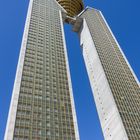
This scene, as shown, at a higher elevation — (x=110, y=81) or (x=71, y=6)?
(x=71, y=6)

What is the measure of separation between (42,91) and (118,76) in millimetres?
47549

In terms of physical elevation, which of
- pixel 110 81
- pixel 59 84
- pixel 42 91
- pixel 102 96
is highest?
pixel 110 81

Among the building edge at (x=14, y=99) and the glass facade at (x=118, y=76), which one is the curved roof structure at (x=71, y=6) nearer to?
the glass facade at (x=118, y=76)

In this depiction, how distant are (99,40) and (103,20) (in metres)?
34.5

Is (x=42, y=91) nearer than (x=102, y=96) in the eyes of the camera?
Yes

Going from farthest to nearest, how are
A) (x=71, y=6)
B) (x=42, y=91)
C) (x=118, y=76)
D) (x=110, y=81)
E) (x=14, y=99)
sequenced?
(x=71, y=6) < (x=118, y=76) < (x=110, y=81) < (x=42, y=91) < (x=14, y=99)

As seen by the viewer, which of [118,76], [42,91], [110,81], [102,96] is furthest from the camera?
[118,76]

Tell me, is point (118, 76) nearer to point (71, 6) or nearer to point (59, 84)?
point (59, 84)

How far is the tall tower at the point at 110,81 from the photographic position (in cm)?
9212

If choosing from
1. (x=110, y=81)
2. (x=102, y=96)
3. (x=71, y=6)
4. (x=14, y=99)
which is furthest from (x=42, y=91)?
(x=71, y=6)

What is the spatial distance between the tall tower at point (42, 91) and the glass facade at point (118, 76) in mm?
23979

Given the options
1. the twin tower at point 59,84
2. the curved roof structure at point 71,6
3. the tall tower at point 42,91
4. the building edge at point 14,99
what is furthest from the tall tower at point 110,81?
the building edge at point 14,99

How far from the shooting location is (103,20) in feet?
563

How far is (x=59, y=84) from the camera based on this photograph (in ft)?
293
